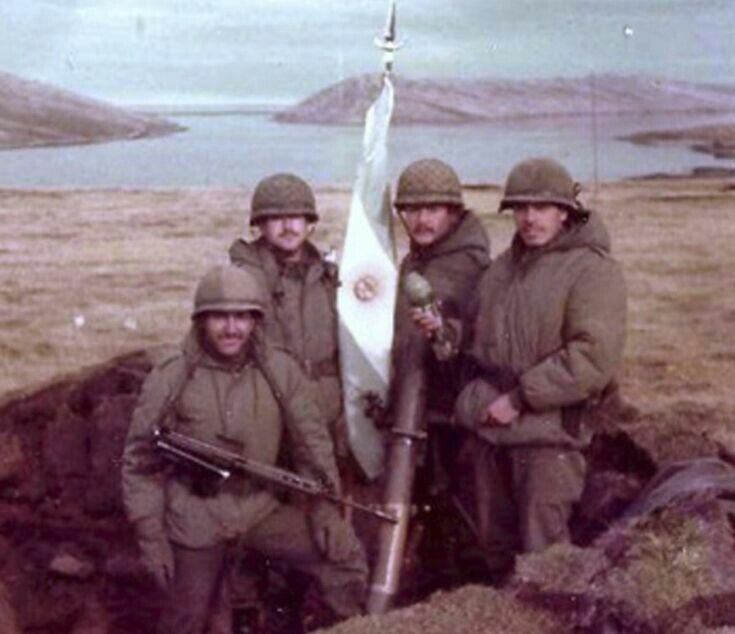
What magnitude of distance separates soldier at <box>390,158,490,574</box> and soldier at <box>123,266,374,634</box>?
687 mm

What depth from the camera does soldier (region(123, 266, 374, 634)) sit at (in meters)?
6.71

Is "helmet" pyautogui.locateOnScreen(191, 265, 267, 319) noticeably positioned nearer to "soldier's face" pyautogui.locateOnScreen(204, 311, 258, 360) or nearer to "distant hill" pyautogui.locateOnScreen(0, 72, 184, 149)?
"soldier's face" pyautogui.locateOnScreen(204, 311, 258, 360)

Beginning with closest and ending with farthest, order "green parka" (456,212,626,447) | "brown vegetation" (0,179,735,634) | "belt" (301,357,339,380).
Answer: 1. "brown vegetation" (0,179,735,634)
2. "green parka" (456,212,626,447)
3. "belt" (301,357,339,380)

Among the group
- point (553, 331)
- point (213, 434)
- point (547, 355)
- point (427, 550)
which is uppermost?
point (553, 331)

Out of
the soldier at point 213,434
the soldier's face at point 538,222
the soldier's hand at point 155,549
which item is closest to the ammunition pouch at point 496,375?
the soldier's face at point 538,222

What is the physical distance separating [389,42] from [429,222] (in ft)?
3.76

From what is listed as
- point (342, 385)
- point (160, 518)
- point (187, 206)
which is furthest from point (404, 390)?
point (187, 206)

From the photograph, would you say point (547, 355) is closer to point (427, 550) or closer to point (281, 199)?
point (281, 199)

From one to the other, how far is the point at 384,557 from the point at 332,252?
1.69 m

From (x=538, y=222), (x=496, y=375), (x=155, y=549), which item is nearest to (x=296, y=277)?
(x=496, y=375)

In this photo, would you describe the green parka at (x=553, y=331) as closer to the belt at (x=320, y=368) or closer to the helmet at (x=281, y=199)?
the belt at (x=320, y=368)

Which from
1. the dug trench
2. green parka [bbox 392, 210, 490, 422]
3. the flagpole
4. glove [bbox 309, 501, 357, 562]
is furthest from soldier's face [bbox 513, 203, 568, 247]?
glove [bbox 309, 501, 357, 562]

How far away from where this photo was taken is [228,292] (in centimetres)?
666

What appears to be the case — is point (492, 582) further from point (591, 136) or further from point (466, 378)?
point (591, 136)
